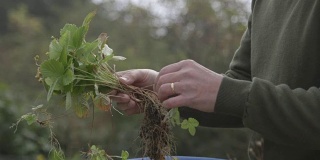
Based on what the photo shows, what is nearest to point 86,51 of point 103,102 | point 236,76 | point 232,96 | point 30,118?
point 103,102

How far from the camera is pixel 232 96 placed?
150 centimetres

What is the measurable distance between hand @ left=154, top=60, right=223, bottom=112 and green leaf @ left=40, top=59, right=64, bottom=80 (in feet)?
0.92

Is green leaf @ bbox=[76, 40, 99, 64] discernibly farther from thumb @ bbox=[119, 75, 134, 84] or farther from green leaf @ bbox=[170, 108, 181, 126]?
green leaf @ bbox=[170, 108, 181, 126]

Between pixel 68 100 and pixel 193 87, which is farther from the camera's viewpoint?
pixel 68 100

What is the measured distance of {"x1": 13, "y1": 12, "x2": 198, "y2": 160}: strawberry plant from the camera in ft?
5.27

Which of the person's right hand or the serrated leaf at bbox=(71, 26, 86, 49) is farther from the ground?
the serrated leaf at bbox=(71, 26, 86, 49)

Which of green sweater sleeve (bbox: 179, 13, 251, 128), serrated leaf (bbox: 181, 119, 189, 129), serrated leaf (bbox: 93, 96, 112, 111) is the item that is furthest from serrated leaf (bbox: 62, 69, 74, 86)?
green sweater sleeve (bbox: 179, 13, 251, 128)

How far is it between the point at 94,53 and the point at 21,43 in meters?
5.37

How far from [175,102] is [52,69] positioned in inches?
13.6

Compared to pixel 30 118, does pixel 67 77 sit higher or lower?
higher

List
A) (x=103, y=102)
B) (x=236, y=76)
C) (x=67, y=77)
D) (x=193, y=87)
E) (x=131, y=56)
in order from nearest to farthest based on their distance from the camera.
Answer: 1. (x=193, y=87)
2. (x=67, y=77)
3. (x=103, y=102)
4. (x=236, y=76)
5. (x=131, y=56)

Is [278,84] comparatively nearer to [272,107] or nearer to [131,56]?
[272,107]

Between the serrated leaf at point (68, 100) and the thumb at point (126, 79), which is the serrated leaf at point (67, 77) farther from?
the thumb at point (126, 79)

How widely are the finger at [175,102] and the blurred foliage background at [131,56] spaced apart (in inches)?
96.4
